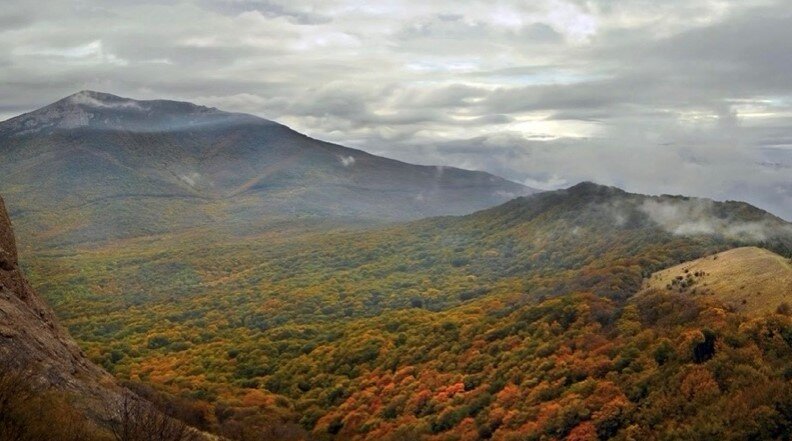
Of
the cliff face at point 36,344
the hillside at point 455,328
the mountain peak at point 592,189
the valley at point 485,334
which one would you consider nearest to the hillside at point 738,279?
the valley at point 485,334

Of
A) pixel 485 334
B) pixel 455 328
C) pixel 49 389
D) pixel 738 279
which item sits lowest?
pixel 455 328

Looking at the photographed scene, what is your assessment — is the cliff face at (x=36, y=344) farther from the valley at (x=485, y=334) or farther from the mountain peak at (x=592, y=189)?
the mountain peak at (x=592, y=189)

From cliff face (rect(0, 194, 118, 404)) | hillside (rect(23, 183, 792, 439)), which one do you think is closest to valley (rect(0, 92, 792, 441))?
hillside (rect(23, 183, 792, 439))

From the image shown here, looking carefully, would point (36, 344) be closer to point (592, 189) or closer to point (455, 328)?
point (455, 328)

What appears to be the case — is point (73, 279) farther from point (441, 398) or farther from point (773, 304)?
point (773, 304)

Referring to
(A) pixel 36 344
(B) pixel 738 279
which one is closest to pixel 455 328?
(B) pixel 738 279

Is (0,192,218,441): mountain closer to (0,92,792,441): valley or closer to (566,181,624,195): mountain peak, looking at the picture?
(0,92,792,441): valley

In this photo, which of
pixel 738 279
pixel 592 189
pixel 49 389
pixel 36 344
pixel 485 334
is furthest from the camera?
pixel 592 189
